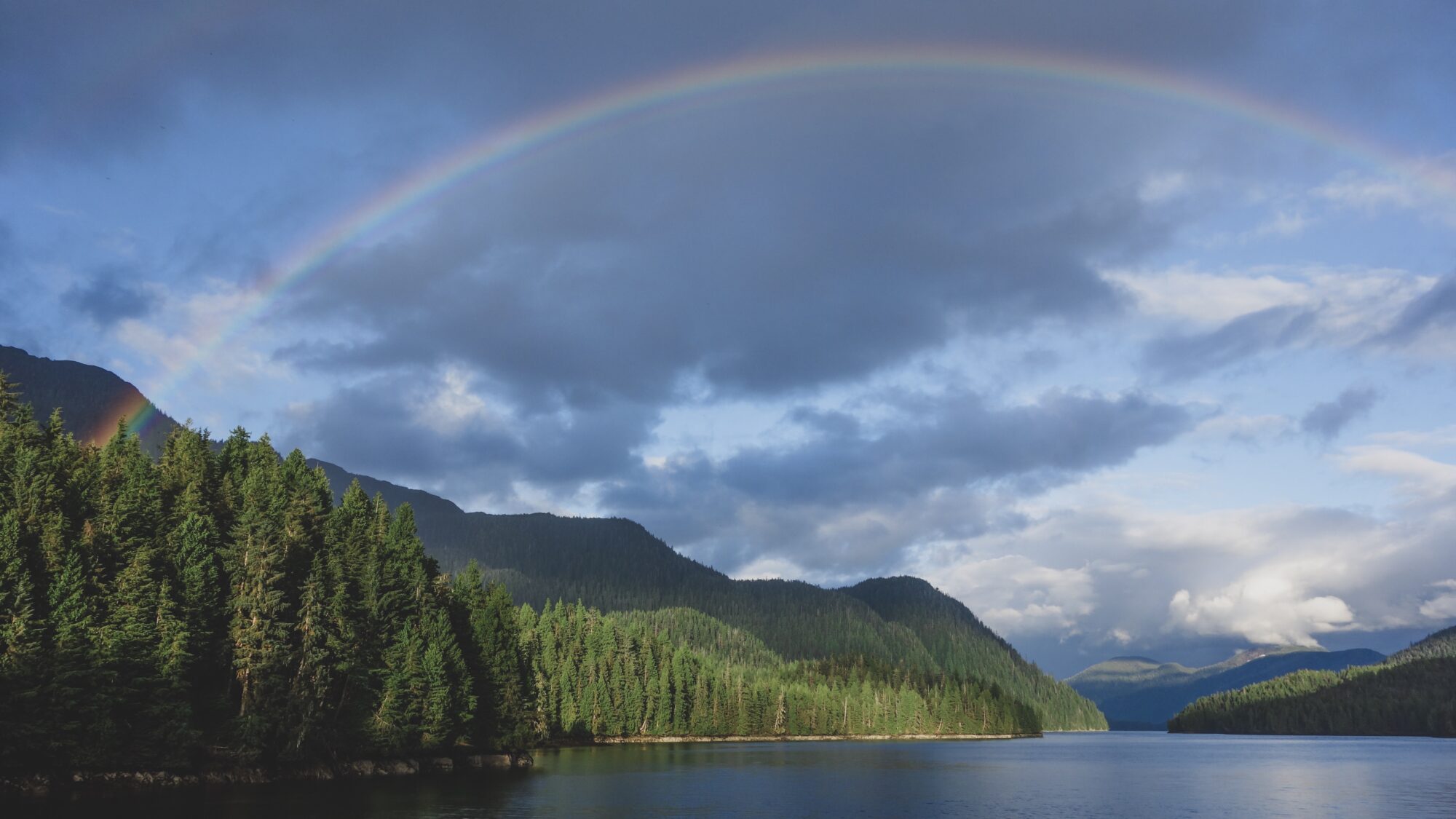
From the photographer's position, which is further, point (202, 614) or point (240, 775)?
point (240, 775)

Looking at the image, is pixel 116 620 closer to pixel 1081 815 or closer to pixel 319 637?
pixel 319 637

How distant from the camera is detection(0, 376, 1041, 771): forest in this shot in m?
69.8

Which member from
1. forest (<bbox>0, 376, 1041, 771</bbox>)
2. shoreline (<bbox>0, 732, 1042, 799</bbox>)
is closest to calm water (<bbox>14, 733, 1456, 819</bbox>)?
shoreline (<bbox>0, 732, 1042, 799</bbox>)

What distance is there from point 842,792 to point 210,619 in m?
62.0

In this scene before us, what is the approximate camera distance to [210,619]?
84.2 metres

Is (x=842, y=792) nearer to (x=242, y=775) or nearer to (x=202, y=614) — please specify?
(x=242, y=775)

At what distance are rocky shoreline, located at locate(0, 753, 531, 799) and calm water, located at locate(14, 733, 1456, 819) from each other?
9.00 feet

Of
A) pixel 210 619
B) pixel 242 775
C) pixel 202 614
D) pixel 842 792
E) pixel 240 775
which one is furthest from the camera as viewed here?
pixel 842 792

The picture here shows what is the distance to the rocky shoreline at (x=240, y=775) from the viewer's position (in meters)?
68.2

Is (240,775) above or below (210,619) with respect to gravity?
below

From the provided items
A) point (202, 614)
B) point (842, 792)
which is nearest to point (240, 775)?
A: point (202, 614)

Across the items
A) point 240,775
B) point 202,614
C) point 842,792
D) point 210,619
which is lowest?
point 842,792

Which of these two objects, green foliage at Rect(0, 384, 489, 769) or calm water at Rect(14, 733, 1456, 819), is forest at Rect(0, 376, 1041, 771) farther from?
calm water at Rect(14, 733, 1456, 819)

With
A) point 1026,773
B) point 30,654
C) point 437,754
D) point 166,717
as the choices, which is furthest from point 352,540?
point 1026,773
